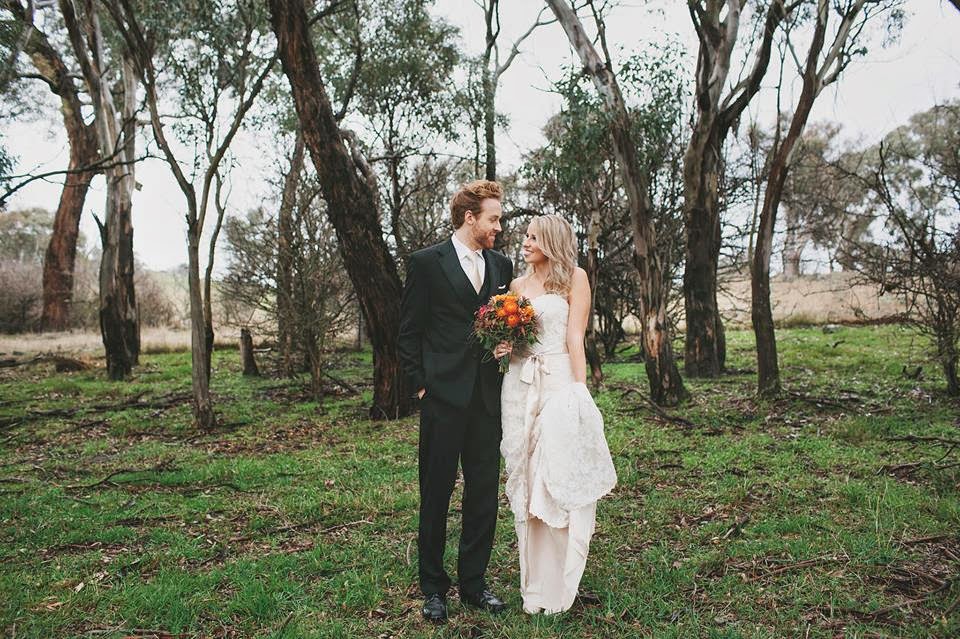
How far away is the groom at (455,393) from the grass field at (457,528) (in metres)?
0.29

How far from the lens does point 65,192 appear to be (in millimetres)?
23500

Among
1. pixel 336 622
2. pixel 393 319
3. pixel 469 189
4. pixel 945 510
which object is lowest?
pixel 336 622

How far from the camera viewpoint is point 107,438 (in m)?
9.38

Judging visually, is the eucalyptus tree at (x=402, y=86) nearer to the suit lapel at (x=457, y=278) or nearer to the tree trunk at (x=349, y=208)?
the tree trunk at (x=349, y=208)

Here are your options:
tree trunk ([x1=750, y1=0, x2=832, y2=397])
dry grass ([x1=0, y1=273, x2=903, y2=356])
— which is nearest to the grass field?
tree trunk ([x1=750, y1=0, x2=832, y2=397])

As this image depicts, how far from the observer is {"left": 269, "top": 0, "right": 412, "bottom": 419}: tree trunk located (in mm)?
9820

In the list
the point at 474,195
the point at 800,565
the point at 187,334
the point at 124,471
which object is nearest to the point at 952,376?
Result: the point at 800,565

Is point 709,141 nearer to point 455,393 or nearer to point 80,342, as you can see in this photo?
point 455,393

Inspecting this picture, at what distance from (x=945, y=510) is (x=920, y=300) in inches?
196

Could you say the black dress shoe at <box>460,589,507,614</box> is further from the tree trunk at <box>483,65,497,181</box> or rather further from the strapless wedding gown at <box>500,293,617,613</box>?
the tree trunk at <box>483,65,497,181</box>

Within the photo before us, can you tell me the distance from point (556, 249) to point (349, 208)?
677 centimetres

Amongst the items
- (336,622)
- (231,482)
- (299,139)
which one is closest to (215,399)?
(231,482)

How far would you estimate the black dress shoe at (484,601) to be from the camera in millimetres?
3893

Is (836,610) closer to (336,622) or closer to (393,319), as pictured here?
(336,622)
